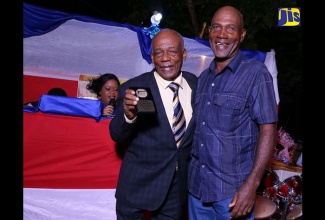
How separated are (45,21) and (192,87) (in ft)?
11.9

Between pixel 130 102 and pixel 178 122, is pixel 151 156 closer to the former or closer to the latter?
pixel 178 122

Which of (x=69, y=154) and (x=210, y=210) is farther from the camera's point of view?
(x=69, y=154)

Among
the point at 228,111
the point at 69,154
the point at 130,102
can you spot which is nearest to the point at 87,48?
the point at 69,154

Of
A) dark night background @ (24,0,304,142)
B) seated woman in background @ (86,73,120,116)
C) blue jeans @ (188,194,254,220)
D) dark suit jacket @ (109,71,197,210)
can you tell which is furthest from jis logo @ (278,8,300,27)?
blue jeans @ (188,194,254,220)

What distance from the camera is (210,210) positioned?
2.55 meters

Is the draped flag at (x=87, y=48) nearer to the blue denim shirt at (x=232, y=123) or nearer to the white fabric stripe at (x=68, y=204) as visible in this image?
the white fabric stripe at (x=68, y=204)

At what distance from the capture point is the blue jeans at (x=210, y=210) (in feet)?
7.93

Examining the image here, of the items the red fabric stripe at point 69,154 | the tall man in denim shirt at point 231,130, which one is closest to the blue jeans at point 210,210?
the tall man in denim shirt at point 231,130

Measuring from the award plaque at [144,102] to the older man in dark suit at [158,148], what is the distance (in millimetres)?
156

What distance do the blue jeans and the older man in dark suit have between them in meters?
0.12

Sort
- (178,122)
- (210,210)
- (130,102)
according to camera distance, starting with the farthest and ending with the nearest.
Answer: (178,122), (210,210), (130,102)

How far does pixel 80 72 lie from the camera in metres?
6.91

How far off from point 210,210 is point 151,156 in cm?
52

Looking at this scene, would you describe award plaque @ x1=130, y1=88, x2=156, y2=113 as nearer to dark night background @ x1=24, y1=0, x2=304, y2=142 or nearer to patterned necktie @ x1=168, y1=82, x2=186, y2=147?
patterned necktie @ x1=168, y1=82, x2=186, y2=147
